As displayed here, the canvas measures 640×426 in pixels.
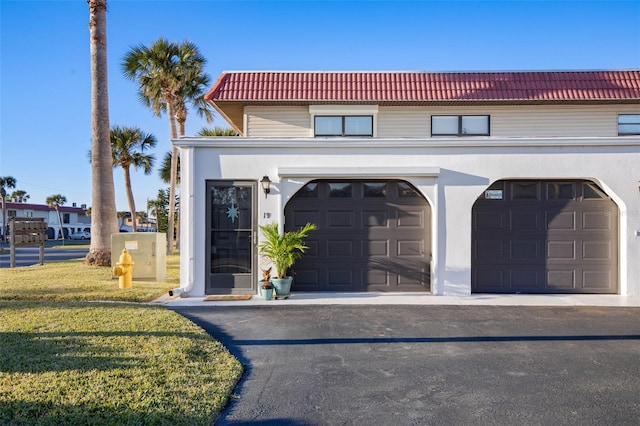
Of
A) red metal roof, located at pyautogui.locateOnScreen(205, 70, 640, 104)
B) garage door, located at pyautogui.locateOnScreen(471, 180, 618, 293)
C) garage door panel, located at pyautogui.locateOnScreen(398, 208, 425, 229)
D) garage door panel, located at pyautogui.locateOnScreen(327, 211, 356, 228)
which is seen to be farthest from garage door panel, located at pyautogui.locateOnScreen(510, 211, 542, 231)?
red metal roof, located at pyautogui.locateOnScreen(205, 70, 640, 104)

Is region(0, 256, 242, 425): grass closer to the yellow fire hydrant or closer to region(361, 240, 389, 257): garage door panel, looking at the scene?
the yellow fire hydrant

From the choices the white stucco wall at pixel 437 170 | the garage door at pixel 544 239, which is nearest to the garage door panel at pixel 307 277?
the white stucco wall at pixel 437 170

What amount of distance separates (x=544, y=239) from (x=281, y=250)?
5.89 meters

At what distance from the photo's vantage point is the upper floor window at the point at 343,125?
14.1 metres

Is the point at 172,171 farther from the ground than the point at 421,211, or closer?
farther from the ground

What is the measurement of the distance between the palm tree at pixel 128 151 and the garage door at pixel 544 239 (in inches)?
818

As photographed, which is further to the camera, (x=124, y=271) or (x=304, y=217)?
(x=124, y=271)

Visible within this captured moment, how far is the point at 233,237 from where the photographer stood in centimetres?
977

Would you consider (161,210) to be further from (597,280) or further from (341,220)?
(597,280)

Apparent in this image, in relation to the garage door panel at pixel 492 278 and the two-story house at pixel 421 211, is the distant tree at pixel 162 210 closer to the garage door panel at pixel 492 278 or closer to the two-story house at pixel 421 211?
the two-story house at pixel 421 211

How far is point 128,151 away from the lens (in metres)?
25.4

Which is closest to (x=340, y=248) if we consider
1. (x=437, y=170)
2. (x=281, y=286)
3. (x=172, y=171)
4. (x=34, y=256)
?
(x=281, y=286)

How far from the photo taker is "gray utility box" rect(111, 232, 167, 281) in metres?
11.8

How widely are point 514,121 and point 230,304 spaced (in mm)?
10935
